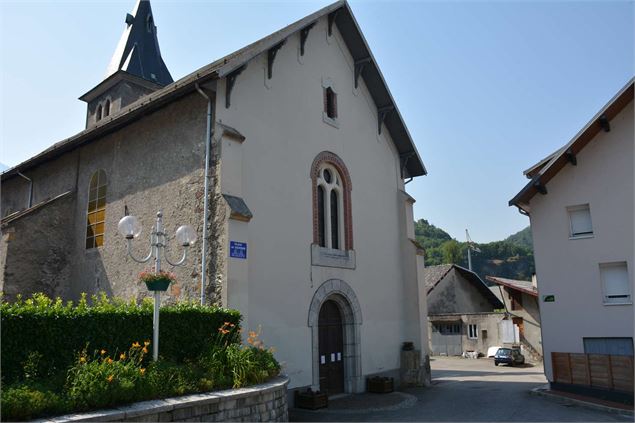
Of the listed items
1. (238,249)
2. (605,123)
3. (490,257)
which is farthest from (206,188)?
(490,257)

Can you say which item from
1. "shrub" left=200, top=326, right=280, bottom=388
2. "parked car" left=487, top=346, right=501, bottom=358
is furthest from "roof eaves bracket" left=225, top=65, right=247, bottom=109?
"parked car" left=487, top=346, right=501, bottom=358

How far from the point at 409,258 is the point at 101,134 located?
37.1 feet

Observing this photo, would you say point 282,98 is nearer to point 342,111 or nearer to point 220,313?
point 342,111

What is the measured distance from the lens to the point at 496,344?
3288cm

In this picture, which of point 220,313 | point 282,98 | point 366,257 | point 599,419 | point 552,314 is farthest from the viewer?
point 366,257

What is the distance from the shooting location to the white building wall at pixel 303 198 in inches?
515

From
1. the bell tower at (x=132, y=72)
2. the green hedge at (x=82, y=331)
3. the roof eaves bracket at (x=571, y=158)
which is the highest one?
the bell tower at (x=132, y=72)

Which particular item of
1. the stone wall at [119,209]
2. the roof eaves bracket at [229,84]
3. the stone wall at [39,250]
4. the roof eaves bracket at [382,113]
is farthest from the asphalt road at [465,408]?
the roof eaves bracket at [382,113]

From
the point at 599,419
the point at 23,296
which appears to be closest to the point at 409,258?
the point at 599,419

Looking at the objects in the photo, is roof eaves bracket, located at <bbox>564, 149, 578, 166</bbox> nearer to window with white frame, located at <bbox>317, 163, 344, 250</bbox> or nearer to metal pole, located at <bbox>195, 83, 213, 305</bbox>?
window with white frame, located at <bbox>317, 163, 344, 250</bbox>

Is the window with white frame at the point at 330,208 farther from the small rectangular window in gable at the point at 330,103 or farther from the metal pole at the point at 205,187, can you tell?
the metal pole at the point at 205,187

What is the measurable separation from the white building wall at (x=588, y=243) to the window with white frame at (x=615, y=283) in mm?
214

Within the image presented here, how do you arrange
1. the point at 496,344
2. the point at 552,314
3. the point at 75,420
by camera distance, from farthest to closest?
1. the point at 496,344
2. the point at 552,314
3. the point at 75,420

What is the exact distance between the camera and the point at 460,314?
34375 millimetres
